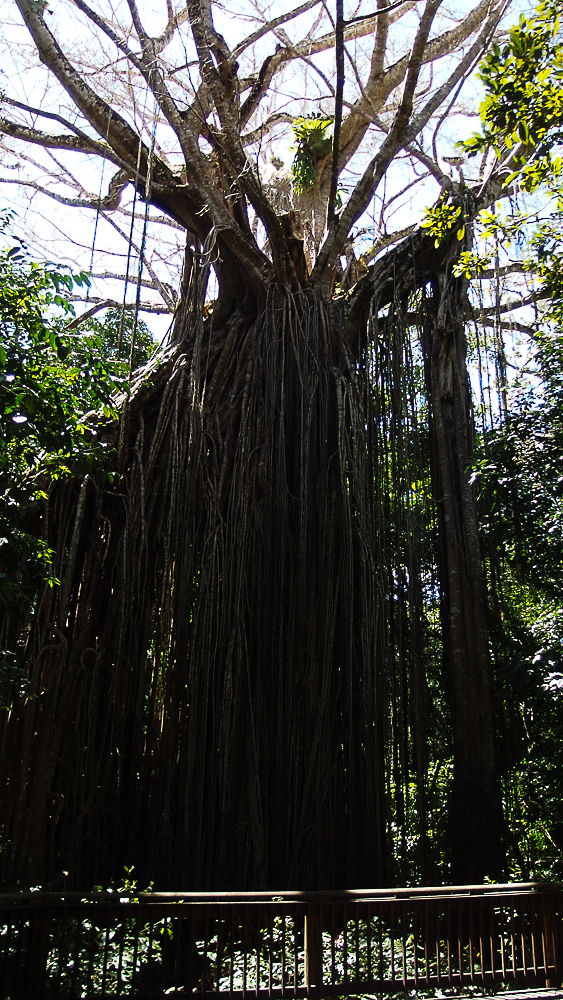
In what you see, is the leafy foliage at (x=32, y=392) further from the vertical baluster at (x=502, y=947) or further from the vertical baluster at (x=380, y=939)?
the vertical baluster at (x=502, y=947)

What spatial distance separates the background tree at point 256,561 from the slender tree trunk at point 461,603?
0.02m

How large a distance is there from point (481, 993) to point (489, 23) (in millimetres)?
5630

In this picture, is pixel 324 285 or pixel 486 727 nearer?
pixel 486 727

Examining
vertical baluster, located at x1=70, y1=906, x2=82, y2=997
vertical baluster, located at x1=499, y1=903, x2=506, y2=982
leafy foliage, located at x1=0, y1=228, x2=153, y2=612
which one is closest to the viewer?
vertical baluster, located at x1=70, y1=906, x2=82, y2=997

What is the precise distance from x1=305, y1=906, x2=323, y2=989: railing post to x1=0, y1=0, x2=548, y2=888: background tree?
1704 millimetres

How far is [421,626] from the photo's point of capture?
16.5 ft

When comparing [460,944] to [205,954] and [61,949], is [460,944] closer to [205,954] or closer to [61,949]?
[205,954]

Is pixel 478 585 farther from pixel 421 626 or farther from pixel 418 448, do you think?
pixel 418 448

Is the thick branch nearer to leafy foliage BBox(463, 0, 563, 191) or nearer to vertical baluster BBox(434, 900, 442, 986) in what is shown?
leafy foliage BBox(463, 0, 563, 191)

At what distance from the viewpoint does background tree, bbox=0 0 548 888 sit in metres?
4.21

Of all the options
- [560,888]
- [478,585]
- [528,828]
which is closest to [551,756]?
[528,828]

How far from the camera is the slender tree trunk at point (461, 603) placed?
4398 mm

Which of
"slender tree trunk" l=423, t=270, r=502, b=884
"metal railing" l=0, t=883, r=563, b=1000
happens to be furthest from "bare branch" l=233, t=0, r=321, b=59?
"metal railing" l=0, t=883, r=563, b=1000

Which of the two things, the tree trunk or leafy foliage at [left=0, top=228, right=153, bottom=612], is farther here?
the tree trunk
